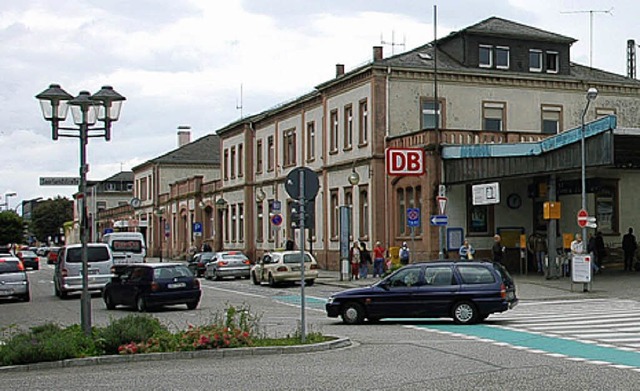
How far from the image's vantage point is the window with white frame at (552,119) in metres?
48.9

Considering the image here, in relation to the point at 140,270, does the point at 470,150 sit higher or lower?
higher

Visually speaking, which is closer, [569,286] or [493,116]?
[569,286]

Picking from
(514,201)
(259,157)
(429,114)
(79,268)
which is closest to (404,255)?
(514,201)

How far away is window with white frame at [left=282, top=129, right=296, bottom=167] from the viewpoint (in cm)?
5759

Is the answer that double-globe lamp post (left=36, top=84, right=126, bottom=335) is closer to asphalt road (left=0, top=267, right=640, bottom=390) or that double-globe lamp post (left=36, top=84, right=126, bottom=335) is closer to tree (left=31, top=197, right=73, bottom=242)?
asphalt road (left=0, top=267, right=640, bottom=390)

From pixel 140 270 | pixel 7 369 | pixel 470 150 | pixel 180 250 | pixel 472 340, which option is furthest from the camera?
pixel 180 250

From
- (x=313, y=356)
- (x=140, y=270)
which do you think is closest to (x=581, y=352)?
(x=313, y=356)

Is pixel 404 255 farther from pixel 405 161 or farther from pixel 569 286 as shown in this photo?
pixel 569 286

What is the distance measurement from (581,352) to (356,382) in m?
5.04

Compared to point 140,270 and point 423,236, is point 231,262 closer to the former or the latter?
point 423,236

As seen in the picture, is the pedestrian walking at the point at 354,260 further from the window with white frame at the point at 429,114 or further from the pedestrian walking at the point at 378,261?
the window with white frame at the point at 429,114

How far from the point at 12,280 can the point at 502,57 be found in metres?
26.6

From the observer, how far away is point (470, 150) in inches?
1548

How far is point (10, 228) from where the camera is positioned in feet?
336
